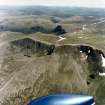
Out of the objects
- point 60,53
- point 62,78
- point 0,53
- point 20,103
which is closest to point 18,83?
point 20,103

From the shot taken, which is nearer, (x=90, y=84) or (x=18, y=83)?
(x=18, y=83)

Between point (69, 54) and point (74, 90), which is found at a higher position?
point (69, 54)

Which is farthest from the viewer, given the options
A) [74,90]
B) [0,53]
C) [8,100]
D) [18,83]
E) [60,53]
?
[0,53]

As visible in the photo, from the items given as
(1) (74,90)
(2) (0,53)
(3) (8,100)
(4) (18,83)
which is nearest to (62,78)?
(1) (74,90)

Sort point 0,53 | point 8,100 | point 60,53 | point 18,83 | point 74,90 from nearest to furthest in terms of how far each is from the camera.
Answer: point 8,100
point 18,83
point 74,90
point 60,53
point 0,53

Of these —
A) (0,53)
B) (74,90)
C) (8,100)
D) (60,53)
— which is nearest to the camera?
(8,100)

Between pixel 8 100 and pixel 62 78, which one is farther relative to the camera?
pixel 62 78

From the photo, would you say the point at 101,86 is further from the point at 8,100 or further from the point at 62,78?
the point at 8,100

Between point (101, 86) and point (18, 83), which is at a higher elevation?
point (18, 83)

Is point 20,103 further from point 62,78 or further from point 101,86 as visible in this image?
point 101,86
